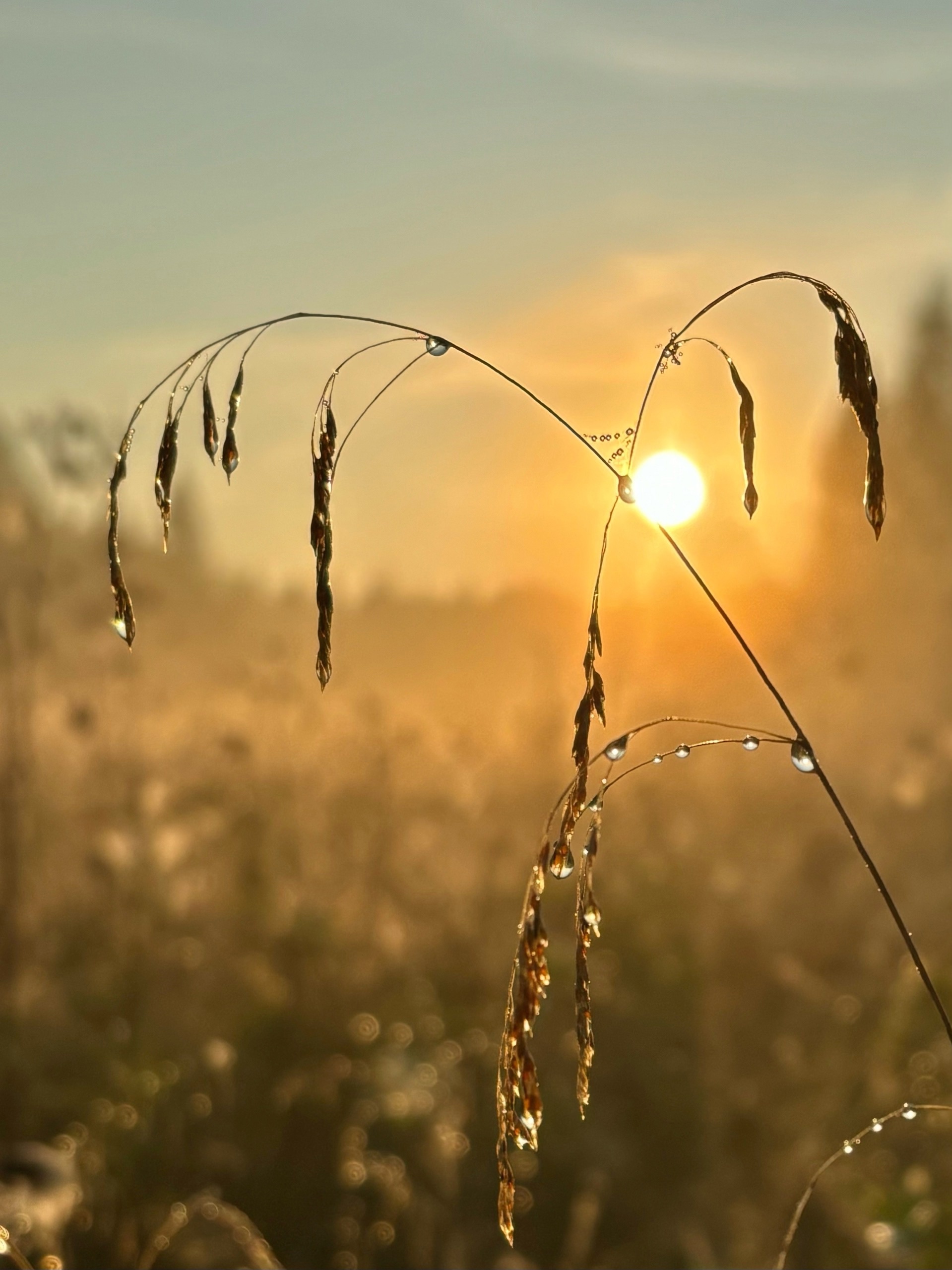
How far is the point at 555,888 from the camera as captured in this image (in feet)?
13.0

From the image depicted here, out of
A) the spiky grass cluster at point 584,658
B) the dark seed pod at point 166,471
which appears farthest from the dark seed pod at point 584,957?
the dark seed pod at point 166,471

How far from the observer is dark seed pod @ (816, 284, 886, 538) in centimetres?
93

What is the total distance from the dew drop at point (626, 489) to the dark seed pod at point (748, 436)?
9 centimetres

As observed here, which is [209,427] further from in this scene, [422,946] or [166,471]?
[422,946]

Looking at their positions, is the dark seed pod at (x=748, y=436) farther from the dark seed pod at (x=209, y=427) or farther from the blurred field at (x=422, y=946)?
the blurred field at (x=422, y=946)

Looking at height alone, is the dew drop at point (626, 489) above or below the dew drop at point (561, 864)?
above

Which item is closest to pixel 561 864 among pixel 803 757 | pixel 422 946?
pixel 803 757

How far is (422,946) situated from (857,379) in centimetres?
327

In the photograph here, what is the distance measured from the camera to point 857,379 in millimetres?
939

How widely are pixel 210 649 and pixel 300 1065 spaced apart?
2.56m

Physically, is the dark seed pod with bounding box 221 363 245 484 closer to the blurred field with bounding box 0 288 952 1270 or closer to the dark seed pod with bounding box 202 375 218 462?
the dark seed pod with bounding box 202 375 218 462

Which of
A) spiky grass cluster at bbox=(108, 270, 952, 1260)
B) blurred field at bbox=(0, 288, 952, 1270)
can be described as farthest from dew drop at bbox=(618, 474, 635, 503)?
blurred field at bbox=(0, 288, 952, 1270)

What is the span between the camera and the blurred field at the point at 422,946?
3217 mm

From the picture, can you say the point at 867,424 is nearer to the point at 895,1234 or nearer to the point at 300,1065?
the point at 895,1234
